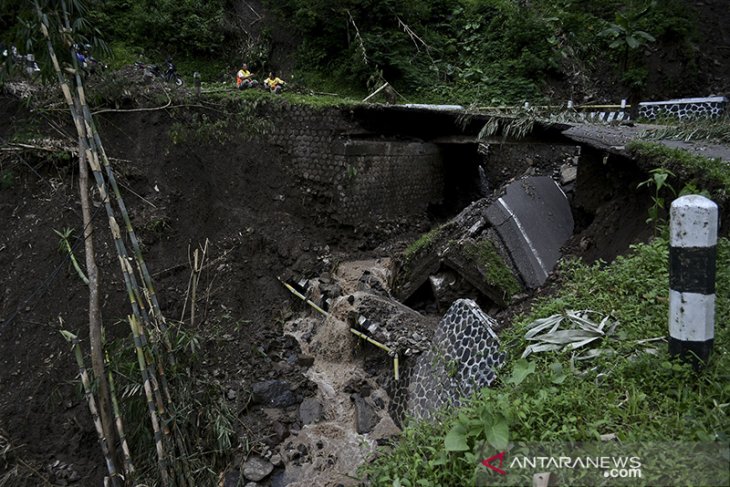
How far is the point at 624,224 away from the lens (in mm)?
6535

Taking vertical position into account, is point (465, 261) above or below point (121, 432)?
above

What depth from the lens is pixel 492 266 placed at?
7664 mm

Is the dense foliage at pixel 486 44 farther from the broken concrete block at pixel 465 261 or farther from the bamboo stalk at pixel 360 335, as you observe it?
the bamboo stalk at pixel 360 335

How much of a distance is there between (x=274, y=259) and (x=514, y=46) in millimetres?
10083

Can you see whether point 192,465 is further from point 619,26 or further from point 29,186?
point 619,26

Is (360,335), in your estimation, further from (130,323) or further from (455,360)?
(130,323)

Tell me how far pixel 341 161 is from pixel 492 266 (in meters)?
4.48

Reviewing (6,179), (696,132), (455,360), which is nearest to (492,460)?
(455,360)

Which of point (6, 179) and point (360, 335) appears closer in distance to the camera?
point (360, 335)

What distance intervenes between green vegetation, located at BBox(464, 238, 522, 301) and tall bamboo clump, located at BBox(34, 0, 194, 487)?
4344 mm

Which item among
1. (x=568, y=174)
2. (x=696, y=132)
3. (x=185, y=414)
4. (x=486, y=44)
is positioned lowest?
(x=185, y=414)

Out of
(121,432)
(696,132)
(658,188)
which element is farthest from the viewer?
(696,132)

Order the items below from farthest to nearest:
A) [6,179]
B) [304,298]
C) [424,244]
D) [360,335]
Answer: [6,179], [304,298], [424,244], [360,335]

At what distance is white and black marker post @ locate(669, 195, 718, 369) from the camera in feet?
9.30
